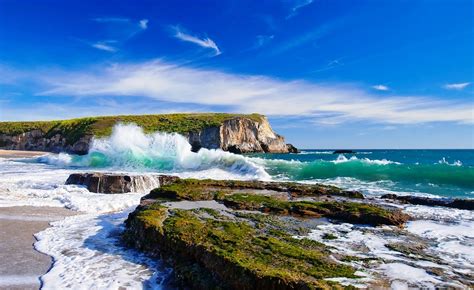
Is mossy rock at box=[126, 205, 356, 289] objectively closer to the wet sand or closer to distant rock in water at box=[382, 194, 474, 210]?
the wet sand

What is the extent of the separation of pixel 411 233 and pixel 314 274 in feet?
12.9

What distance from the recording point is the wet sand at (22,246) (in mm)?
5602

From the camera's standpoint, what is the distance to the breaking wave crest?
1193 inches

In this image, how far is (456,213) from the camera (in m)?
10.3

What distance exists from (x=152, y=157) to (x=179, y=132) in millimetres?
38892

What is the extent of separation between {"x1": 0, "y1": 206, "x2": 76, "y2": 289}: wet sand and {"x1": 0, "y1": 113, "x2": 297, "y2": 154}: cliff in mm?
58175

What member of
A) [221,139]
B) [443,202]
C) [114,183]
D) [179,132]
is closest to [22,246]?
[114,183]

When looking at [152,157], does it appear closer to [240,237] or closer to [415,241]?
[240,237]

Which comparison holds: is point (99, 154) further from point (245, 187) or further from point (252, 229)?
point (252, 229)

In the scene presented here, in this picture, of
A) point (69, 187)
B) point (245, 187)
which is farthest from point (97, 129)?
point (245, 187)

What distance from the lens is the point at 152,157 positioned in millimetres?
33250

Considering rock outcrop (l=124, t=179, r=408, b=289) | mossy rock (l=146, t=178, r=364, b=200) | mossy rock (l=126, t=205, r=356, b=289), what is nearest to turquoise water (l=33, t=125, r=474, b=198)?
mossy rock (l=146, t=178, r=364, b=200)

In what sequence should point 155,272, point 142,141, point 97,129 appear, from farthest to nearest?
point 97,129 → point 142,141 → point 155,272

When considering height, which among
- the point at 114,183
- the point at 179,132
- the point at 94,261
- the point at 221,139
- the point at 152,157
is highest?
the point at 179,132
